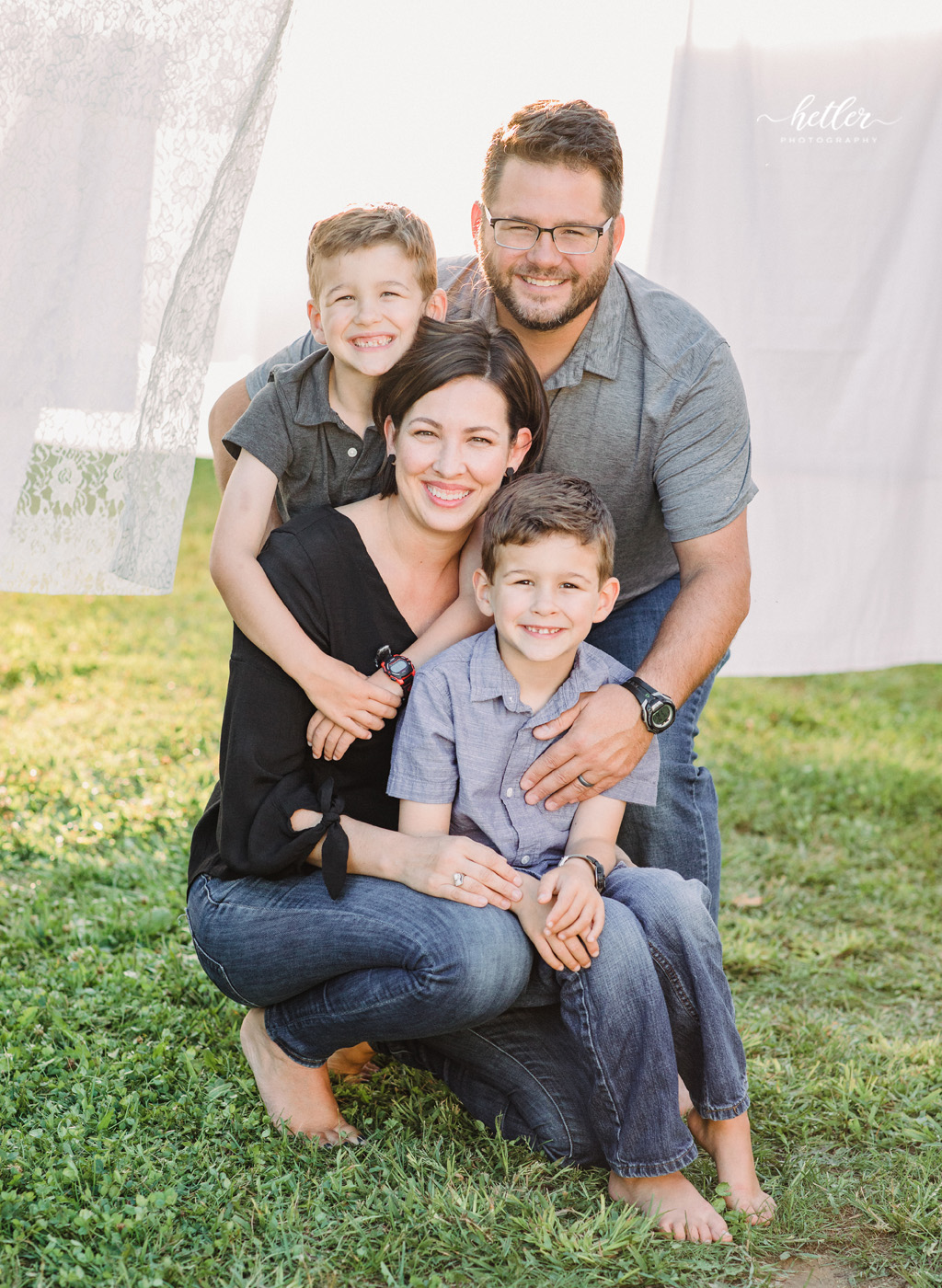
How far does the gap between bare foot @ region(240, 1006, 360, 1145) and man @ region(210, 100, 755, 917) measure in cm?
84

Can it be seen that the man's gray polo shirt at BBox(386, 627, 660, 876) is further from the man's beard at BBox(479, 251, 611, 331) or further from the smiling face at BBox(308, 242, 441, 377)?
the man's beard at BBox(479, 251, 611, 331)

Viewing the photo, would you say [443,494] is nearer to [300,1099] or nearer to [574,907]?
[574,907]

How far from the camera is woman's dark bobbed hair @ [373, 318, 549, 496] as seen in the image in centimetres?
226

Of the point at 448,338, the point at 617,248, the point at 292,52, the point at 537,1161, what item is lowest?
the point at 537,1161

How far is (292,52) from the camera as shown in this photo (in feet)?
8.89

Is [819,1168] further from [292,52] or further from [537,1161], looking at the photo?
[292,52]

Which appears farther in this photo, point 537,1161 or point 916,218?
point 916,218

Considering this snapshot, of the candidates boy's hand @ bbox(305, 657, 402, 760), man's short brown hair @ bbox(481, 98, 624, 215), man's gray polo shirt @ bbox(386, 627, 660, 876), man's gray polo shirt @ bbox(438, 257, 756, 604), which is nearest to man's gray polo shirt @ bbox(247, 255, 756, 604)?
man's gray polo shirt @ bbox(438, 257, 756, 604)

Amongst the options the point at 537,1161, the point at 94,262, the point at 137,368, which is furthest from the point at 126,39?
the point at 537,1161

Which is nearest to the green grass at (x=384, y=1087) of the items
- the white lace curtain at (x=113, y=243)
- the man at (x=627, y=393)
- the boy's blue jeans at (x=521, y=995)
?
the boy's blue jeans at (x=521, y=995)

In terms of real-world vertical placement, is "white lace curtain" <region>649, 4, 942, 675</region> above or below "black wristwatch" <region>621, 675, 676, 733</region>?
above

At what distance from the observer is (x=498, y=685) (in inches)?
86.5

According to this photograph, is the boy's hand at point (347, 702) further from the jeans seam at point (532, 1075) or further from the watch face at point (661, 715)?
the jeans seam at point (532, 1075)

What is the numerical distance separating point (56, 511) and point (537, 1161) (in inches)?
61.3
